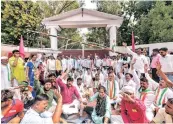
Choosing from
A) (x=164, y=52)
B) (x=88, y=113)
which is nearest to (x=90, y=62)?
(x=164, y=52)

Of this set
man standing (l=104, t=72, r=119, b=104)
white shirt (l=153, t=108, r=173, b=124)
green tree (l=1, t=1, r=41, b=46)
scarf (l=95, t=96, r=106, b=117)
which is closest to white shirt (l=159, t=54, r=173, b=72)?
man standing (l=104, t=72, r=119, b=104)

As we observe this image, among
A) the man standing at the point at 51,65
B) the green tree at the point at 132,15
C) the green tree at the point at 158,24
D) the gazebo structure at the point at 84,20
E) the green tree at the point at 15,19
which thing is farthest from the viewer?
the green tree at the point at 132,15

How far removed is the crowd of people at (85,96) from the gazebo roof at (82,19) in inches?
217

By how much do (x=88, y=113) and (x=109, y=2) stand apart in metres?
11.7

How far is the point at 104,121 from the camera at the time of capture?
13.0 feet

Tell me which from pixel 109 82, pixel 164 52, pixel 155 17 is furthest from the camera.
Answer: pixel 155 17

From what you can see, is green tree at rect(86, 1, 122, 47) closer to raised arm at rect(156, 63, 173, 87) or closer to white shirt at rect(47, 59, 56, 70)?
white shirt at rect(47, 59, 56, 70)

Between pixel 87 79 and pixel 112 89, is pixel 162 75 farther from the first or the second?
pixel 87 79

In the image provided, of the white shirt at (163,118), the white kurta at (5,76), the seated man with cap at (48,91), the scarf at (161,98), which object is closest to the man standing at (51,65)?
the white kurta at (5,76)

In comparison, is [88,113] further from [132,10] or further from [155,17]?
[132,10]

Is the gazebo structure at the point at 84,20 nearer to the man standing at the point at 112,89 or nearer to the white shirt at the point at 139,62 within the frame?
the white shirt at the point at 139,62

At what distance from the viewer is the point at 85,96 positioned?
5.59 meters

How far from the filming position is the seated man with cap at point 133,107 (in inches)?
130

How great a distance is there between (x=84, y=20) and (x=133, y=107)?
31.4 ft
